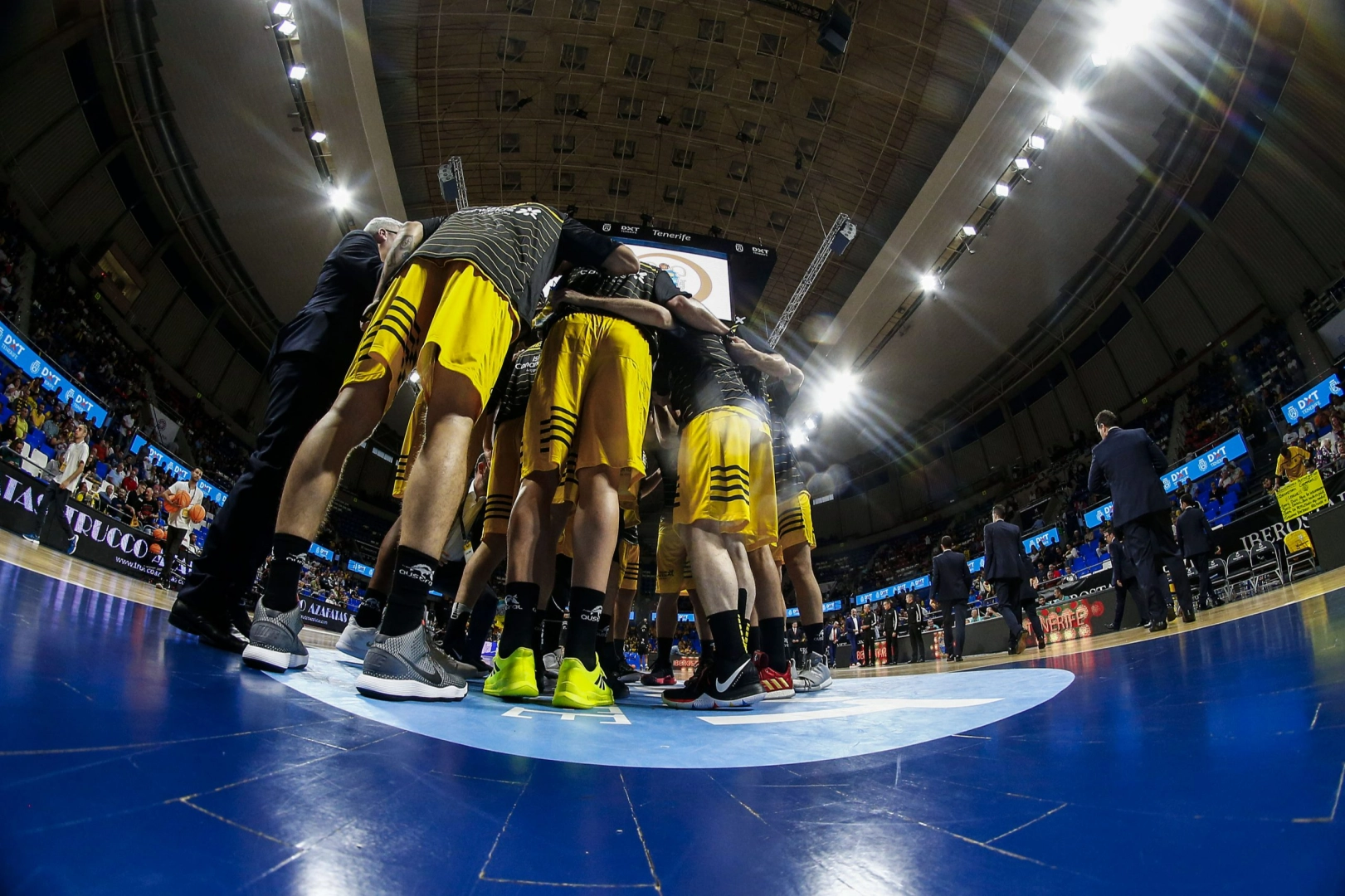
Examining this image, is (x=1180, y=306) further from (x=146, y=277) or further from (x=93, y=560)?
(x=146, y=277)

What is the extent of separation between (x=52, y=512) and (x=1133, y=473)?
385 inches

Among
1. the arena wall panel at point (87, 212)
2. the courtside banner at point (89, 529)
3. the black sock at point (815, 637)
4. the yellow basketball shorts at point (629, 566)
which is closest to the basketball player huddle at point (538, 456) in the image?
the black sock at point (815, 637)

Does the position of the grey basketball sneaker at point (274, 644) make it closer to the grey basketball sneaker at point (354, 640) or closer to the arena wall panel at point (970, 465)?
the grey basketball sneaker at point (354, 640)

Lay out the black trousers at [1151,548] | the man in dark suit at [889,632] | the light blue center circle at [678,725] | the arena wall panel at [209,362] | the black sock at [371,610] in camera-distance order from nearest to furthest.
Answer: the light blue center circle at [678,725]
the black sock at [371,610]
the black trousers at [1151,548]
the man in dark suit at [889,632]
the arena wall panel at [209,362]

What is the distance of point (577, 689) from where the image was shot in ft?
5.56

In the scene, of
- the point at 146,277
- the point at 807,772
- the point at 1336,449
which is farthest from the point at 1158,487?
the point at 146,277

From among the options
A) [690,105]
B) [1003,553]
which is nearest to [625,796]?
[1003,553]

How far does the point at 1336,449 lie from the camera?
833 centimetres

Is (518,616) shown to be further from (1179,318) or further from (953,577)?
(1179,318)

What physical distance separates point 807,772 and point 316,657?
82.7 inches

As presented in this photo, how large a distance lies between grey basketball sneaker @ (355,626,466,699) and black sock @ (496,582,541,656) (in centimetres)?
40

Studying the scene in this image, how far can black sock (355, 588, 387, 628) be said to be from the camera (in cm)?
254

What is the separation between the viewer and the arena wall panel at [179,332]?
14.2 metres

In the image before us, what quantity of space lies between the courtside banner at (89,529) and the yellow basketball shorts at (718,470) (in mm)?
7177
